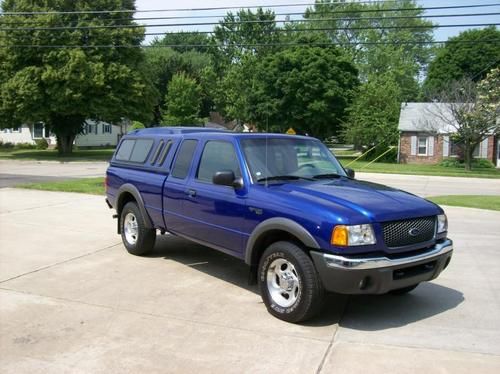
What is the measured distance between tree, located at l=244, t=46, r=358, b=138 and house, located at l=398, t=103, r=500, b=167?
20.7 ft

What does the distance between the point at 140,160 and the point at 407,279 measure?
4.47 metres

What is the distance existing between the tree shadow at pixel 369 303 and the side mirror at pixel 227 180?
140 centimetres

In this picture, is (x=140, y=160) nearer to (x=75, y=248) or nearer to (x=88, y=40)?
(x=75, y=248)

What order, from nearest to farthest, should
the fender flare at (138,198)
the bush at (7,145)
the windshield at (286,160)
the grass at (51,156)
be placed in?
the windshield at (286,160) → the fender flare at (138,198) → the grass at (51,156) → the bush at (7,145)

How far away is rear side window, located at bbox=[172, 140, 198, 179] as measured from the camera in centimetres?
693

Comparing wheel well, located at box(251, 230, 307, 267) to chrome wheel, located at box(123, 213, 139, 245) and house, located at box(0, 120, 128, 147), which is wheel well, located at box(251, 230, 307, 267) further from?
house, located at box(0, 120, 128, 147)

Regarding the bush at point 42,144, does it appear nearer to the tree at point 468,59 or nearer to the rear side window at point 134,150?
the tree at point 468,59

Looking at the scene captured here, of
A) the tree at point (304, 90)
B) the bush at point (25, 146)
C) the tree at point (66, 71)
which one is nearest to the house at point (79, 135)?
the bush at point (25, 146)

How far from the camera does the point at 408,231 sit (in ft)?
17.1

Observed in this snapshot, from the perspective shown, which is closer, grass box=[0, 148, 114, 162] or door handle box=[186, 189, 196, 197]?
door handle box=[186, 189, 196, 197]

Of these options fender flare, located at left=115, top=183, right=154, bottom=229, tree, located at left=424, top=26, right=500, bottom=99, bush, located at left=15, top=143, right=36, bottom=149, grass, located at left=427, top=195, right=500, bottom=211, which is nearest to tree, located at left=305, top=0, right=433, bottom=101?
tree, located at left=424, top=26, right=500, bottom=99

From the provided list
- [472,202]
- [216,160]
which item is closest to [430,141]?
[472,202]

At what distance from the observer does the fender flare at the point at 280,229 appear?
505 cm

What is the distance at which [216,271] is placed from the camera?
7.30 meters
